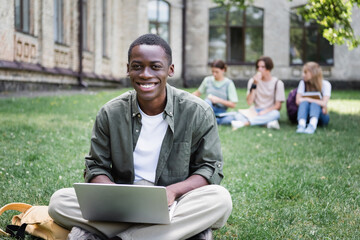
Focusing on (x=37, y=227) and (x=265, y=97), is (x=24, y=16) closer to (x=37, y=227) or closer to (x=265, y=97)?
(x=265, y=97)

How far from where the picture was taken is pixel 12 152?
21.2 feet

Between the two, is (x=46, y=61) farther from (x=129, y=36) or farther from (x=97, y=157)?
(x=97, y=157)

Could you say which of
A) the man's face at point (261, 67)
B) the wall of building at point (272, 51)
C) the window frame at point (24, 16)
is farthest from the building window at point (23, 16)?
the wall of building at point (272, 51)

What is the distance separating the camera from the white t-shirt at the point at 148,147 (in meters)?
3.55

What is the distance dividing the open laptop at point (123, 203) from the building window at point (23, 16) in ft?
45.0

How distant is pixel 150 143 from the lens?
356cm

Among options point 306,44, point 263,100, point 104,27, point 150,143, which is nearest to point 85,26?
point 104,27

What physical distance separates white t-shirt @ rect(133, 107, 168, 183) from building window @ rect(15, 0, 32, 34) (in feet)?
43.9

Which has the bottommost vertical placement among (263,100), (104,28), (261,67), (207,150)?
(207,150)

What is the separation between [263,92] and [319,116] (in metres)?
1.29

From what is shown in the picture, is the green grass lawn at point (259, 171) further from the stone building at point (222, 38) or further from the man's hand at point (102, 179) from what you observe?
the stone building at point (222, 38)

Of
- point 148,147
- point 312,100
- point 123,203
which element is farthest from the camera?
point 312,100

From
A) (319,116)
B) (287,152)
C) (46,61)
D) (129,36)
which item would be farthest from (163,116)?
(129,36)

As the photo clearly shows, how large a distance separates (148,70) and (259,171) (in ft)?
9.83
